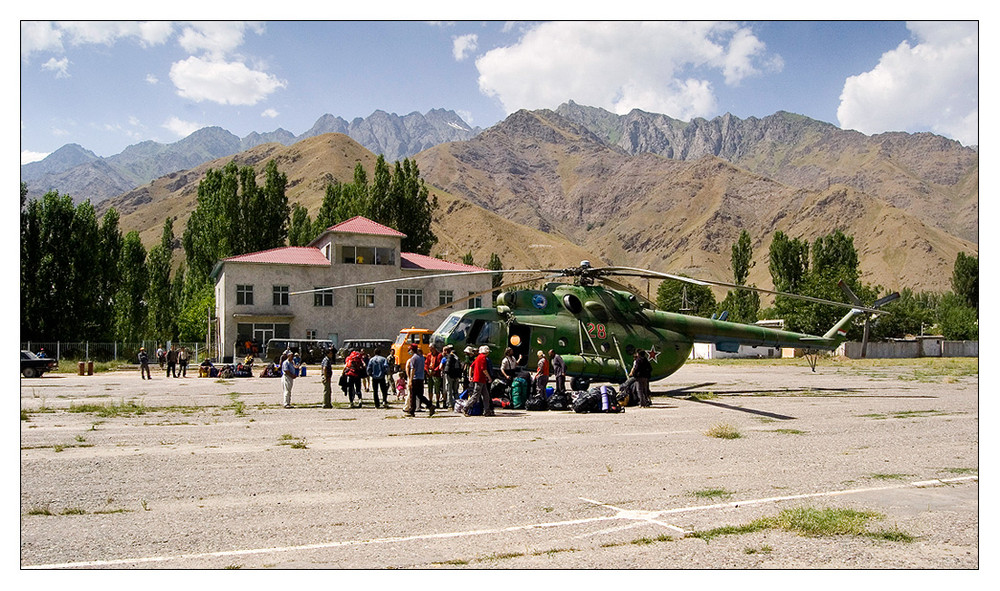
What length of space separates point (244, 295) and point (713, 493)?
4503 centimetres

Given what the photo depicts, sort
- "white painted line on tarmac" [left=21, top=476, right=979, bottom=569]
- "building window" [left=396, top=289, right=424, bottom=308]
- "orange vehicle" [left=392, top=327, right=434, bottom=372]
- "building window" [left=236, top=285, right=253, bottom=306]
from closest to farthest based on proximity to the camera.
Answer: "white painted line on tarmac" [left=21, top=476, right=979, bottom=569], "orange vehicle" [left=392, top=327, right=434, bottom=372], "building window" [left=236, top=285, right=253, bottom=306], "building window" [left=396, top=289, right=424, bottom=308]

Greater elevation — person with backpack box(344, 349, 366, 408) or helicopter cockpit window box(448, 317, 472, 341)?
helicopter cockpit window box(448, 317, 472, 341)

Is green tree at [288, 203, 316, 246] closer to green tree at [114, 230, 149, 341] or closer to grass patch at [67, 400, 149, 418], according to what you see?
green tree at [114, 230, 149, 341]

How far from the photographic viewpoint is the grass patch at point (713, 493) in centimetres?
795

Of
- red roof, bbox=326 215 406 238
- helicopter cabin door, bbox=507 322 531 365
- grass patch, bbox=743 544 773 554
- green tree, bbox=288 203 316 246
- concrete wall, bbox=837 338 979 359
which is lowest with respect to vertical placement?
concrete wall, bbox=837 338 979 359

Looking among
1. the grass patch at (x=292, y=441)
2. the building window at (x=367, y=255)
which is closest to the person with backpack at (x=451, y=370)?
the grass patch at (x=292, y=441)

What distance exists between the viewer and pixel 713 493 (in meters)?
8.15

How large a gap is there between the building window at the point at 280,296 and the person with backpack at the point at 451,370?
1342 inches

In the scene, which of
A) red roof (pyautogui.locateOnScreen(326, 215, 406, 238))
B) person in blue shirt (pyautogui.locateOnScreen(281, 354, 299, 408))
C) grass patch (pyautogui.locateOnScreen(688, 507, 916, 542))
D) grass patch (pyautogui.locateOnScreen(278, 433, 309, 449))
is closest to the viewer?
grass patch (pyautogui.locateOnScreen(688, 507, 916, 542))

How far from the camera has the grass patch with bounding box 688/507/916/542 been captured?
6.36m

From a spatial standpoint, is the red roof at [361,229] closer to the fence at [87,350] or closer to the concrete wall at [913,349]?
the fence at [87,350]

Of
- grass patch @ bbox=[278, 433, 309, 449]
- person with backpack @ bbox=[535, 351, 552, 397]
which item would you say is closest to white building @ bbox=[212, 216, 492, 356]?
person with backpack @ bbox=[535, 351, 552, 397]

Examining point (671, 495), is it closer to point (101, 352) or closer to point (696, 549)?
point (696, 549)

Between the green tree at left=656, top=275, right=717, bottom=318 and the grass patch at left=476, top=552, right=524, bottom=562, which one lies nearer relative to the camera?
the grass patch at left=476, top=552, right=524, bottom=562
